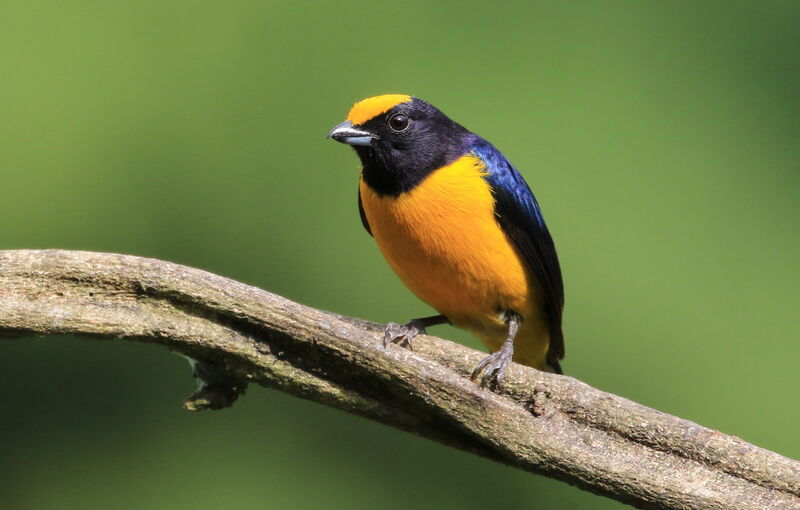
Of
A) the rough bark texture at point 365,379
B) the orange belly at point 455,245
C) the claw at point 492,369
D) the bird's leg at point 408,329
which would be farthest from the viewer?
the orange belly at point 455,245

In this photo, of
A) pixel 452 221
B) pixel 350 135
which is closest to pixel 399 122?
pixel 350 135

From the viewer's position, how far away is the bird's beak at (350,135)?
349 cm

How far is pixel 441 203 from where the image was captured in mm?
3439

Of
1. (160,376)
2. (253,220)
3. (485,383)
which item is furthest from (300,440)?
(485,383)

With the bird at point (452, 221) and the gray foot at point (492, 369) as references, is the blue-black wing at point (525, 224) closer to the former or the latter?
the bird at point (452, 221)

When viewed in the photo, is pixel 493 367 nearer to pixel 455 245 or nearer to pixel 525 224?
pixel 455 245

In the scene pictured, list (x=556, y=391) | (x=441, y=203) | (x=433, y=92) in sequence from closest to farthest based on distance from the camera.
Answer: (x=556, y=391) → (x=441, y=203) → (x=433, y=92)

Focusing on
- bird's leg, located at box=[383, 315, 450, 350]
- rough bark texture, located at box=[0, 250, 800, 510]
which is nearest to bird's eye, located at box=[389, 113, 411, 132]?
bird's leg, located at box=[383, 315, 450, 350]

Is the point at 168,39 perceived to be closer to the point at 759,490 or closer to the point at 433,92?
the point at 433,92

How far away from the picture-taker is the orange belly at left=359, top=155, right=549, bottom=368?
3.42 m

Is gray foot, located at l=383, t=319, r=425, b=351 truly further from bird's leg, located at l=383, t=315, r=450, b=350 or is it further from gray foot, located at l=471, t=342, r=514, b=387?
gray foot, located at l=471, t=342, r=514, b=387

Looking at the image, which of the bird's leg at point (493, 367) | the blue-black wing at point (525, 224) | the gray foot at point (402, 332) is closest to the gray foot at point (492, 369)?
the bird's leg at point (493, 367)

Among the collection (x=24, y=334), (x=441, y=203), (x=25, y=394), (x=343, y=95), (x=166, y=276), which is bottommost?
(x=25, y=394)

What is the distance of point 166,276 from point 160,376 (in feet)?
5.69
